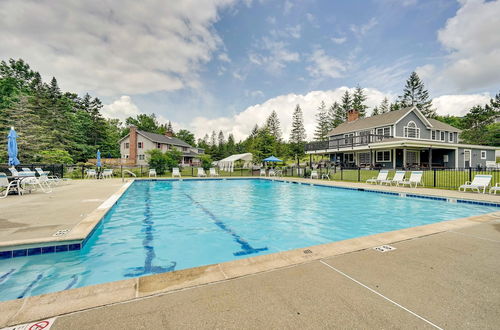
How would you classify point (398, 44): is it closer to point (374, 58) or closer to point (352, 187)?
point (374, 58)

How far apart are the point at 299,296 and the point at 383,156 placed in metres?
24.7

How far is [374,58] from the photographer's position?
1936 centimetres

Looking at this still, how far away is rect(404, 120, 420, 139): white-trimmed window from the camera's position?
2303cm

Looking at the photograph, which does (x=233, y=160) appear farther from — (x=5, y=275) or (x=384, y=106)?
(x=384, y=106)

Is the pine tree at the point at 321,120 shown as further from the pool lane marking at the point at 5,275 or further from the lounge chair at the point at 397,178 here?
the pool lane marking at the point at 5,275

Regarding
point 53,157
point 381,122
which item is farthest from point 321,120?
point 53,157

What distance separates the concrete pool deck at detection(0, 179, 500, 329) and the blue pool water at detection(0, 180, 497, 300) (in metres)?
1.63

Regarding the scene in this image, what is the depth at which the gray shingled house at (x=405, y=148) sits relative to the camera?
21359 millimetres

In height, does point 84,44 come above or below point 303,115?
below

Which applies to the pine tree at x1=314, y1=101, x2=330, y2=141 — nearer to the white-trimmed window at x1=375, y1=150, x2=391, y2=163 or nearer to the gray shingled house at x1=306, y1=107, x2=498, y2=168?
the gray shingled house at x1=306, y1=107, x2=498, y2=168

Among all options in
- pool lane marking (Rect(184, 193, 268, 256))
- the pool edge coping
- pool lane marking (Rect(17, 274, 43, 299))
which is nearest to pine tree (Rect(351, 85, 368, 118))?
pool lane marking (Rect(184, 193, 268, 256))

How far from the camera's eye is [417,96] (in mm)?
41406

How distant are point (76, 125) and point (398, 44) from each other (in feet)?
137

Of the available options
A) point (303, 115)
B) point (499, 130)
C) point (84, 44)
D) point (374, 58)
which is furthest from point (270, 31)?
point (499, 130)
